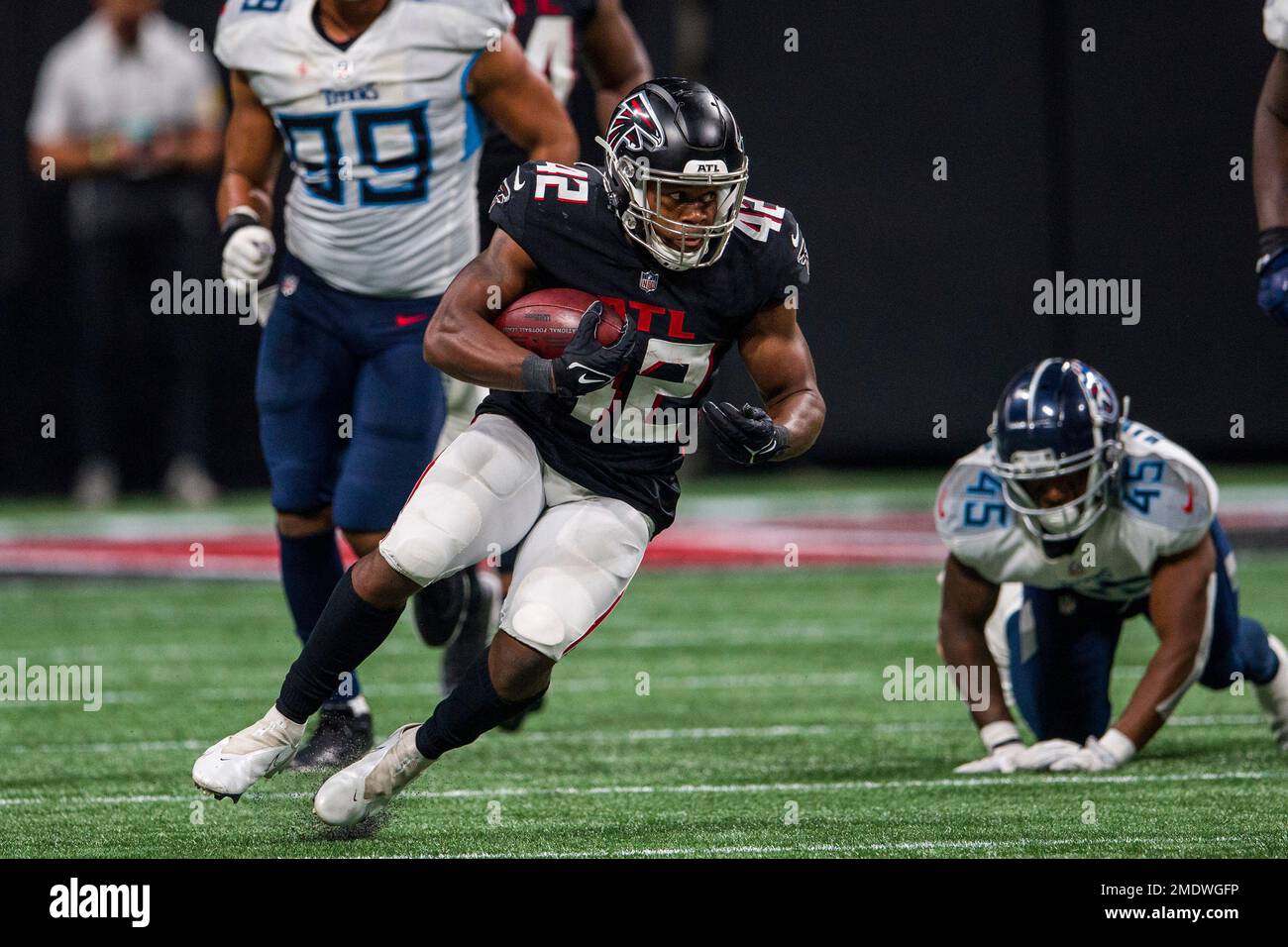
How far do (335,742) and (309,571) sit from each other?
0.41 m

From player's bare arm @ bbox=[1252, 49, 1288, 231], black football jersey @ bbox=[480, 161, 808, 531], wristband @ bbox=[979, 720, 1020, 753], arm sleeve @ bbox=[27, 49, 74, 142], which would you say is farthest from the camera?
arm sleeve @ bbox=[27, 49, 74, 142]

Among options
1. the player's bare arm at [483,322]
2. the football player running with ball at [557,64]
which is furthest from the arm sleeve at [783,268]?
the football player running with ball at [557,64]

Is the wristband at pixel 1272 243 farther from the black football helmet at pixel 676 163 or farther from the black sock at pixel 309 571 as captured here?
the black sock at pixel 309 571

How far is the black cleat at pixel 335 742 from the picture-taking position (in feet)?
15.9

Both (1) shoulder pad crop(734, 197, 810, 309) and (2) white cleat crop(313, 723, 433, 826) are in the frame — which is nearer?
(2) white cleat crop(313, 723, 433, 826)

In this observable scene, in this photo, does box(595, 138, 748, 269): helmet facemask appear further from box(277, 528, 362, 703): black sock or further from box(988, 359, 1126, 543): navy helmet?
box(277, 528, 362, 703): black sock

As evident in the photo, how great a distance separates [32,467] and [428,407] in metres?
7.43

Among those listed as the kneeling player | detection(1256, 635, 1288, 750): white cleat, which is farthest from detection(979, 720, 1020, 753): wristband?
detection(1256, 635, 1288, 750): white cleat

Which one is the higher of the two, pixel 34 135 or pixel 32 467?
pixel 34 135

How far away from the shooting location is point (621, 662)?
6902 mm

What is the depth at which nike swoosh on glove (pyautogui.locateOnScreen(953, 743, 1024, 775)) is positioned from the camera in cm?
488

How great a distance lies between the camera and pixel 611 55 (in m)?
5.98
